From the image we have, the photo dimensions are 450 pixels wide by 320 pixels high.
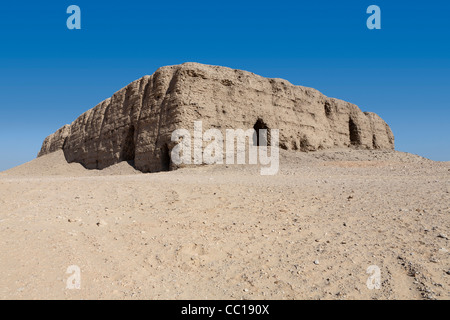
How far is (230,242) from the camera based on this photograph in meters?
4.45

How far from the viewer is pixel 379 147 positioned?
1216 inches

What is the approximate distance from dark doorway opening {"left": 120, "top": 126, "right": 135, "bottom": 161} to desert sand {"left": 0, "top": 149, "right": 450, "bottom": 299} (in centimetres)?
1251

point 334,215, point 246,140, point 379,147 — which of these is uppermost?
point 379,147

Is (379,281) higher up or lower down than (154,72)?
lower down

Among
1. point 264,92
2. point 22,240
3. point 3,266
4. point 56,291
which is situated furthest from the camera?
point 264,92

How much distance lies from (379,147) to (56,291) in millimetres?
33422

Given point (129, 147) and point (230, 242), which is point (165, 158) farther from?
point (230, 242)

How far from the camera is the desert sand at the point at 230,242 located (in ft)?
10.8

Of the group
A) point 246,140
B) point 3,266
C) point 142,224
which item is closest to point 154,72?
point 246,140

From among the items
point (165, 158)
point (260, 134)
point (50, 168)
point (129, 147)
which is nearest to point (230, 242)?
point (165, 158)

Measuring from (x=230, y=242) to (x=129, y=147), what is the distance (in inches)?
655

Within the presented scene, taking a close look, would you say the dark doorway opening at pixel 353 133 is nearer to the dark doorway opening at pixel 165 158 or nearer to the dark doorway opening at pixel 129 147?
the dark doorway opening at pixel 165 158
